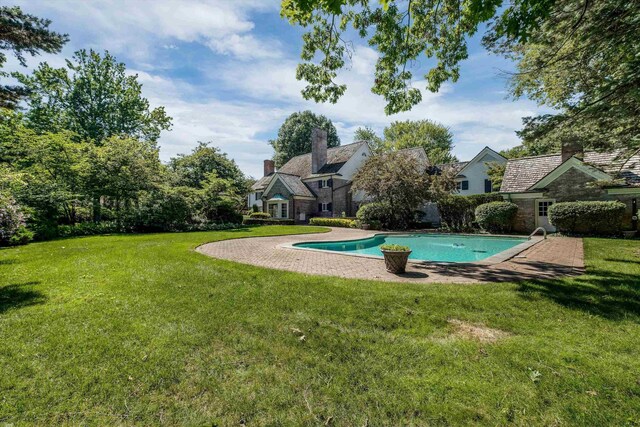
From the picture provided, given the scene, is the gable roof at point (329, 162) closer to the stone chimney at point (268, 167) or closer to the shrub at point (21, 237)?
the stone chimney at point (268, 167)

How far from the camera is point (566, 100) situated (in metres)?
8.62

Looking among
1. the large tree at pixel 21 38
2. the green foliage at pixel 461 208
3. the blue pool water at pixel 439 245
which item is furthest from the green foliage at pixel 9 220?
the green foliage at pixel 461 208

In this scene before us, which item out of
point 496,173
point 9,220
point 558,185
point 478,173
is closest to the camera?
point 9,220

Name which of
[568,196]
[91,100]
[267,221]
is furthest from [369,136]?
[91,100]

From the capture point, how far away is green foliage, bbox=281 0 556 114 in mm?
6730

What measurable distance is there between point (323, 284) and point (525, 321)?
329cm

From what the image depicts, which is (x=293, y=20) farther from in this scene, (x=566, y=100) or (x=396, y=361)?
(x=566, y=100)

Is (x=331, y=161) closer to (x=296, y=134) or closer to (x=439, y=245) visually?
(x=296, y=134)

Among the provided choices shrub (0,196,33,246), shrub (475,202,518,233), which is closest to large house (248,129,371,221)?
shrub (475,202,518,233)

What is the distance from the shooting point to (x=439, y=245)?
48.7 feet

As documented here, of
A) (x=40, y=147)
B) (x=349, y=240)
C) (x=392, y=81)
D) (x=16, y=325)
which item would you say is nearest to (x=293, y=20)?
(x=392, y=81)

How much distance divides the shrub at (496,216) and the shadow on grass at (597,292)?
41.8ft

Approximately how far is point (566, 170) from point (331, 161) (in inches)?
847

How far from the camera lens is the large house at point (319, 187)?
3095 centimetres
